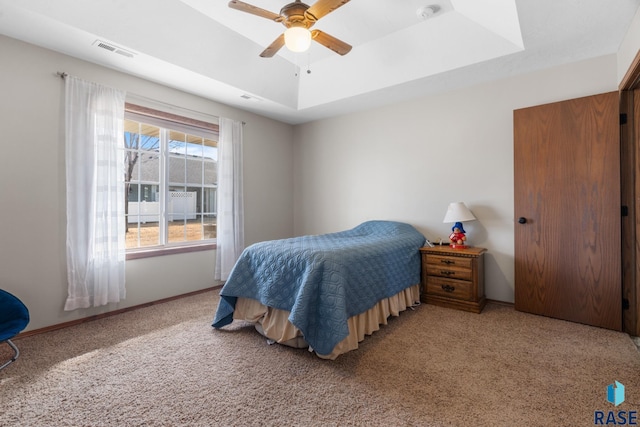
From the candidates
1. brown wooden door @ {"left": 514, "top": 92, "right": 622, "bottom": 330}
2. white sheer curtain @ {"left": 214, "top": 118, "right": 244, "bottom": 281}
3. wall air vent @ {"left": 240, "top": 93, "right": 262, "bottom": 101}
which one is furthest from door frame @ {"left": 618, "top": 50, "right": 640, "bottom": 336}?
white sheer curtain @ {"left": 214, "top": 118, "right": 244, "bottom": 281}

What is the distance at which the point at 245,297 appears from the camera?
2551 mm

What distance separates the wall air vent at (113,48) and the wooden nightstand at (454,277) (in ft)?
11.4

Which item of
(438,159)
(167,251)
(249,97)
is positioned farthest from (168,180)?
(438,159)

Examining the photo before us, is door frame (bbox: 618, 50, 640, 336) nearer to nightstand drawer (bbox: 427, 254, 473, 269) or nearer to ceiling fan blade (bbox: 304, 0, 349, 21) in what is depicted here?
nightstand drawer (bbox: 427, 254, 473, 269)

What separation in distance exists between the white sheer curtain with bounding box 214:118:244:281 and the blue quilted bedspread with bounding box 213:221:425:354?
1.39 m

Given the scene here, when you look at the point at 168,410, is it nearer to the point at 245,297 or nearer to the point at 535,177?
the point at 245,297

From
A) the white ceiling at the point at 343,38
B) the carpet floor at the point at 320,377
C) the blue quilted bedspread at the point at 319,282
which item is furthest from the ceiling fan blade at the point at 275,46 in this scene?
the carpet floor at the point at 320,377

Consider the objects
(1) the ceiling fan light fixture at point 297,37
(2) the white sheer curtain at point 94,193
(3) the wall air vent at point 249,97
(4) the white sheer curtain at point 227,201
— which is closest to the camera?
(1) the ceiling fan light fixture at point 297,37

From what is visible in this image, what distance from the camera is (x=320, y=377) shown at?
1.89 m

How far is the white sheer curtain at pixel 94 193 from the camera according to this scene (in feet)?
8.85

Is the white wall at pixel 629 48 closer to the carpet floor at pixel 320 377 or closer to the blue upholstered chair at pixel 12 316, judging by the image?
the carpet floor at pixel 320 377

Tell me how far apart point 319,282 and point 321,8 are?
1.88 m

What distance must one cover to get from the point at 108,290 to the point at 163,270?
1.98ft

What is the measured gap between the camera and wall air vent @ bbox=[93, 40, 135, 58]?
252 cm
